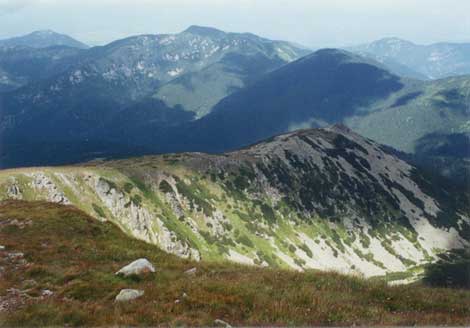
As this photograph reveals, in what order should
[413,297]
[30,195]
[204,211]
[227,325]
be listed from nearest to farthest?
[227,325], [413,297], [30,195], [204,211]

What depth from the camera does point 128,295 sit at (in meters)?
17.4

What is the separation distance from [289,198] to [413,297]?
177727 mm

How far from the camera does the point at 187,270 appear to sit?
24016mm

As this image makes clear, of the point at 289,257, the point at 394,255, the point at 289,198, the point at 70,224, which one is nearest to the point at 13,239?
the point at 70,224

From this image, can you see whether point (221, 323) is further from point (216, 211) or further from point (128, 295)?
point (216, 211)

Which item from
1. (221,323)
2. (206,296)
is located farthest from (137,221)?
(221,323)

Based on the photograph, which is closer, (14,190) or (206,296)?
(206,296)

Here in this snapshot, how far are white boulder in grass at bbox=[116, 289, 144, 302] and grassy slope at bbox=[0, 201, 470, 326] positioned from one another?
404 mm

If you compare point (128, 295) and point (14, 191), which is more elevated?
point (128, 295)

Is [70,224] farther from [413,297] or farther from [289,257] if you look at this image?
[289,257]

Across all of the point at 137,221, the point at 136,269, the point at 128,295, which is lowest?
the point at 137,221

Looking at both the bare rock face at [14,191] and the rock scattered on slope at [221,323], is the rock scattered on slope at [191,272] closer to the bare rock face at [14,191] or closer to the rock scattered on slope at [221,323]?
the rock scattered on slope at [221,323]

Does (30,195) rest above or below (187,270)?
below

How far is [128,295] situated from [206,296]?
3320 millimetres
